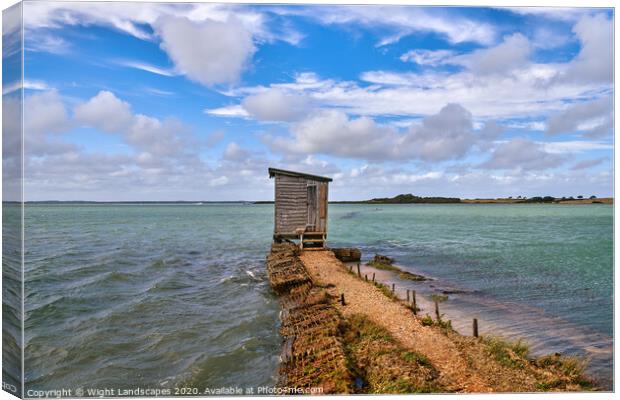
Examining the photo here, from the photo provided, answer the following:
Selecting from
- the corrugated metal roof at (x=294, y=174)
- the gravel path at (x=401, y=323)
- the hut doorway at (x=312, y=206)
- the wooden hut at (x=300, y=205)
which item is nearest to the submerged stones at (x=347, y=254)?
the wooden hut at (x=300, y=205)

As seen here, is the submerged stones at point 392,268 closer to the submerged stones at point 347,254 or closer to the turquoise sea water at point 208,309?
the turquoise sea water at point 208,309

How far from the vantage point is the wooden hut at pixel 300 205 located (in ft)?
85.1

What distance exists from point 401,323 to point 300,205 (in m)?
15.1

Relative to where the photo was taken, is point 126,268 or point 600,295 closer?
point 600,295

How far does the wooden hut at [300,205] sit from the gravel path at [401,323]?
226 inches

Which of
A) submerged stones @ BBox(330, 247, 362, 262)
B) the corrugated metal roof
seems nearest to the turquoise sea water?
submerged stones @ BBox(330, 247, 362, 262)

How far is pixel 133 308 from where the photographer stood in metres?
16.6

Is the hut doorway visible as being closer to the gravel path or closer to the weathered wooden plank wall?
the weathered wooden plank wall

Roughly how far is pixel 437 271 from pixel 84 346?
20729 mm

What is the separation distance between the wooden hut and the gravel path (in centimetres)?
574

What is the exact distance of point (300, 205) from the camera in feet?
87.0

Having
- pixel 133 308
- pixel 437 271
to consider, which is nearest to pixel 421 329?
pixel 133 308

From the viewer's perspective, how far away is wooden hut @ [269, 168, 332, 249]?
26.0 m

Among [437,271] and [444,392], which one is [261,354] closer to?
[444,392]
